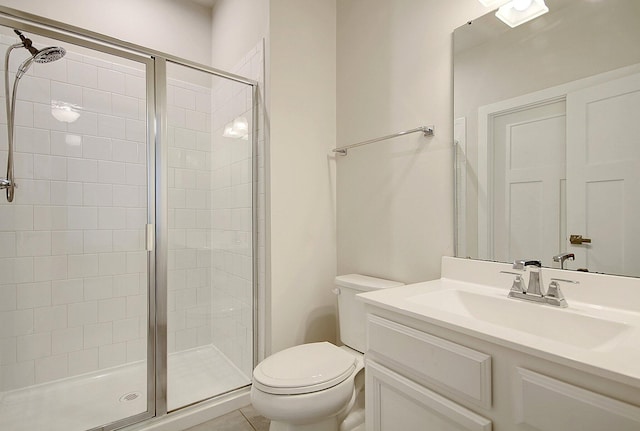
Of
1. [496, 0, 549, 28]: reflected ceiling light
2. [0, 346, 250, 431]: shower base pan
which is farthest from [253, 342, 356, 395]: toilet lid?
[496, 0, 549, 28]: reflected ceiling light

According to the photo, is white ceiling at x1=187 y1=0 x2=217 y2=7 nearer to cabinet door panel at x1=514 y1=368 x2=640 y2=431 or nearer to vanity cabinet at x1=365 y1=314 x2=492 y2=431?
vanity cabinet at x1=365 y1=314 x2=492 y2=431

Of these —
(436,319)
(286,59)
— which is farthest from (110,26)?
(436,319)

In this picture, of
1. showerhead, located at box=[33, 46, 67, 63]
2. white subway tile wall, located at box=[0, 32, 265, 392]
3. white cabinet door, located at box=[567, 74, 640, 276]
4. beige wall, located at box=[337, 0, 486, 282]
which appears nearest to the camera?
white cabinet door, located at box=[567, 74, 640, 276]

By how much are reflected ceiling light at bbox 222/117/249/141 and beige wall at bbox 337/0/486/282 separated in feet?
1.96

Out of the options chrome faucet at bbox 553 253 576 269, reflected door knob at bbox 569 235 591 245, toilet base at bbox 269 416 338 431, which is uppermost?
reflected door knob at bbox 569 235 591 245

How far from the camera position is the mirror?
964mm

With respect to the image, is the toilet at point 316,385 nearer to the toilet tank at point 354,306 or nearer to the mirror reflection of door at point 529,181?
the toilet tank at point 354,306

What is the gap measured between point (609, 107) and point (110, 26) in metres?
2.90

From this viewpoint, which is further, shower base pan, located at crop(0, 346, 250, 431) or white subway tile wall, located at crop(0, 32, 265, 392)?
white subway tile wall, located at crop(0, 32, 265, 392)

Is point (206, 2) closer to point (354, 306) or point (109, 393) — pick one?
point (354, 306)

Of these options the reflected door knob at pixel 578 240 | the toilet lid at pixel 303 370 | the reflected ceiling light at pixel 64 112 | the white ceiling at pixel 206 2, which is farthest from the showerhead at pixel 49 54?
the reflected door knob at pixel 578 240

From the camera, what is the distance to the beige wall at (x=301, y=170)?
1.82 meters

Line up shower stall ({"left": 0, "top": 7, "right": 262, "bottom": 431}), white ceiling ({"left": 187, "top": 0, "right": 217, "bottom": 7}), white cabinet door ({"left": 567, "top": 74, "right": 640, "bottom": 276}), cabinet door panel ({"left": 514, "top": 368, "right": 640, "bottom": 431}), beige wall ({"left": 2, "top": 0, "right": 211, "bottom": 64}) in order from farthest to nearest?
white ceiling ({"left": 187, "top": 0, "right": 217, "bottom": 7}) < beige wall ({"left": 2, "top": 0, "right": 211, "bottom": 64}) < shower stall ({"left": 0, "top": 7, "right": 262, "bottom": 431}) < white cabinet door ({"left": 567, "top": 74, "right": 640, "bottom": 276}) < cabinet door panel ({"left": 514, "top": 368, "right": 640, "bottom": 431})

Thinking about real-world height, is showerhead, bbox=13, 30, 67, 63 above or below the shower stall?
above
